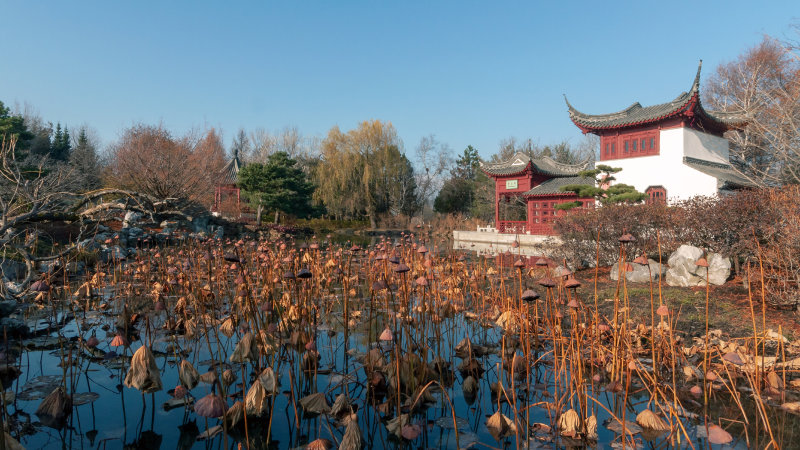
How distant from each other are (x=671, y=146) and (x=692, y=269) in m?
13.2

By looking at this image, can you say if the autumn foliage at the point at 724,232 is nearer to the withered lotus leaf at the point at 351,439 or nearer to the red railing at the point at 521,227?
the withered lotus leaf at the point at 351,439

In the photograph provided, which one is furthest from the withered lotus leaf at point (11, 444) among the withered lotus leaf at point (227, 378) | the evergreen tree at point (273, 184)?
the evergreen tree at point (273, 184)

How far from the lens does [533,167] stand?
74.9 ft

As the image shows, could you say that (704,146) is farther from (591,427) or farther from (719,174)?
(591,427)

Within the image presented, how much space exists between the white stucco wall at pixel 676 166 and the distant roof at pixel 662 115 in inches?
27.7

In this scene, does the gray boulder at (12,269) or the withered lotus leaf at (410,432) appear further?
the gray boulder at (12,269)

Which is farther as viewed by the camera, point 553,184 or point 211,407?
point 553,184

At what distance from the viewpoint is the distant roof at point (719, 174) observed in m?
16.4

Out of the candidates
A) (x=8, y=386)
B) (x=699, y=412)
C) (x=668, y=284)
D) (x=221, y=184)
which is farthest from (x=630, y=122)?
(x=221, y=184)

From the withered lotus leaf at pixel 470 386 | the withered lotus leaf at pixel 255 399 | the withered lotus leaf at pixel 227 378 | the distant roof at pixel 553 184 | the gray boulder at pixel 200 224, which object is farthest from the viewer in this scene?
the distant roof at pixel 553 184

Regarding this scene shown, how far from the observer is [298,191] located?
87.5 feet

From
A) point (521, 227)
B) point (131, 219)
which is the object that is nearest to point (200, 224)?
point (131, 219)

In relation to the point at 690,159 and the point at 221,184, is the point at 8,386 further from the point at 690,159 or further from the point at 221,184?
the point at 221,184

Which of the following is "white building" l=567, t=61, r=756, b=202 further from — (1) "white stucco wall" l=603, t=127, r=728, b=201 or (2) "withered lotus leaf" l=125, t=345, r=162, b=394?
(2) "withered lotus leaf" l=125, t=345, r=162, b=394
